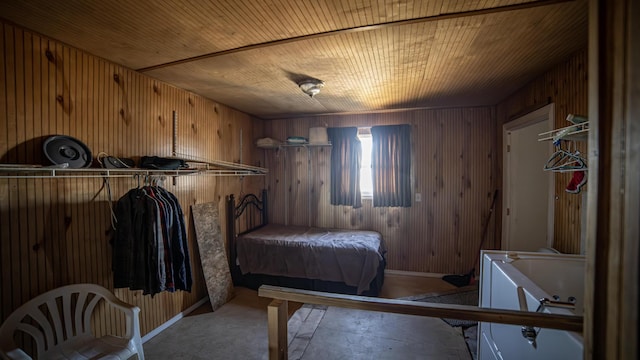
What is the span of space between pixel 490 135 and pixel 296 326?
343 centimetres

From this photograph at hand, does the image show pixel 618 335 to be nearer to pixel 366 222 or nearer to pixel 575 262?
pixel 575 262

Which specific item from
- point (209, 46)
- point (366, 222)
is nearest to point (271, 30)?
point (209, 46)

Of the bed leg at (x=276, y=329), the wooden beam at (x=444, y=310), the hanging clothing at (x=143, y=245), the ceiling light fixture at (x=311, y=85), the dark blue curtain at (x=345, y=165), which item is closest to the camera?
the wooden beam at (x=444, y=310)

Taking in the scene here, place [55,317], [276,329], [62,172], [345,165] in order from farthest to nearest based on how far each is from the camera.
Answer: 1. [345,165]
2. [62,172]
3. [55,317]
4. [276,329]

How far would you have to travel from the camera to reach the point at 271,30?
166 centimetres

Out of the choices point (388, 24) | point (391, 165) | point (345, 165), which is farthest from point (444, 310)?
point (345, 165)

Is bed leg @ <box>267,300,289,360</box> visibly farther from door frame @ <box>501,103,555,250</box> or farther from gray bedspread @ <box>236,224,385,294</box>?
door frame @ <box>501,103,555,250</box>

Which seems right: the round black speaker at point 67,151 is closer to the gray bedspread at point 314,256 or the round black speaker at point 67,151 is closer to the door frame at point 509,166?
the gray bedspread at point 314,256

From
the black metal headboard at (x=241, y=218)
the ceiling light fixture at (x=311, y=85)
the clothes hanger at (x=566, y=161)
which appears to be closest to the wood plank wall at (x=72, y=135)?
the black metal headboard at (x=241, y=218)

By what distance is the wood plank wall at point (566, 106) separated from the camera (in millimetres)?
1928

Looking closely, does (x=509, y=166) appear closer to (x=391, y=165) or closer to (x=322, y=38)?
(x=391, y=165)

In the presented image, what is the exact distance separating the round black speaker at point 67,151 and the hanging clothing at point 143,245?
0.40 m

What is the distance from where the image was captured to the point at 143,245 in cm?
209

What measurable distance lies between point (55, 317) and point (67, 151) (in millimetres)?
1076
